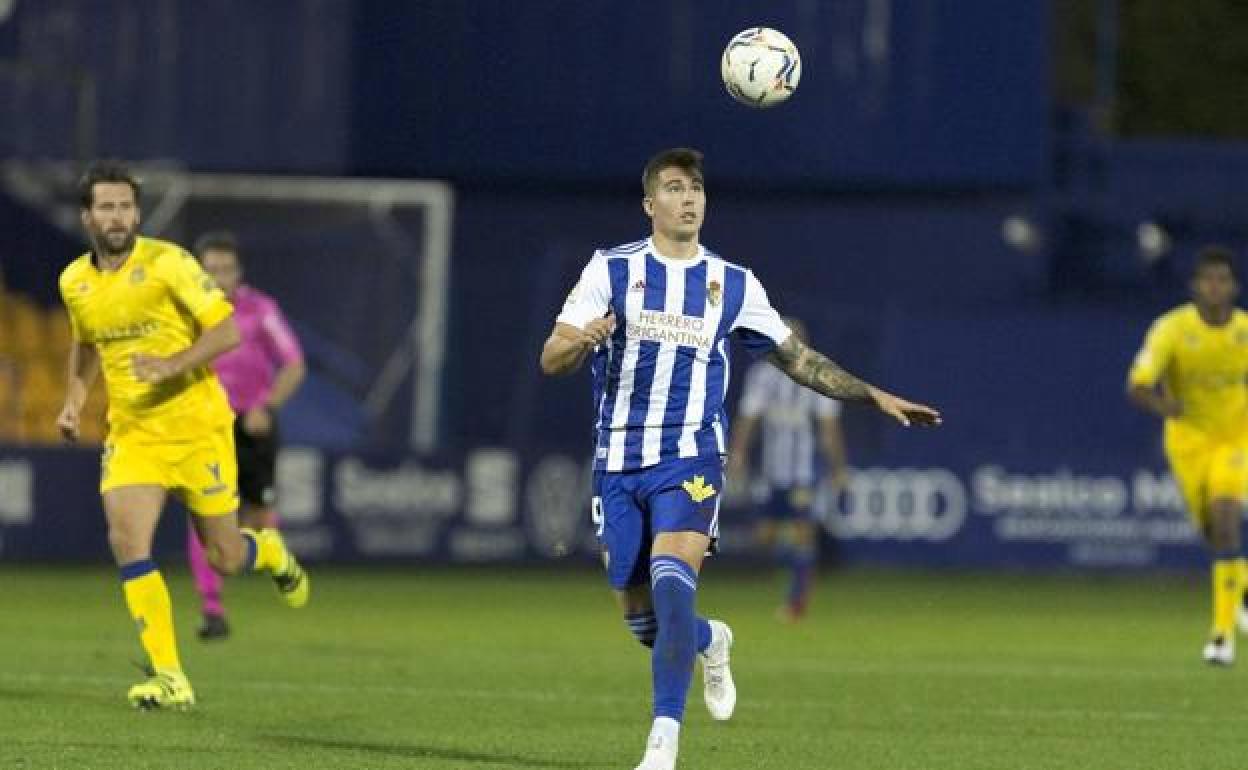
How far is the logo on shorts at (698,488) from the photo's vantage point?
10664mm

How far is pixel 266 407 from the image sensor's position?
1708 cm

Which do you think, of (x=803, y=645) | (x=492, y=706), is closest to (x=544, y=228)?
(x=803, y=645)

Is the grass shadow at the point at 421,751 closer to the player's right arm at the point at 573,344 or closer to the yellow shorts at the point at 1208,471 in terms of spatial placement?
the player's right arm at the point at 573,344

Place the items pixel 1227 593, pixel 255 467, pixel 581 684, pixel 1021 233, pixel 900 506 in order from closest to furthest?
pixel 581 684 → pixel 1227 593 → pixel 255 467 → pixel 900 506 → pixel 1021 233

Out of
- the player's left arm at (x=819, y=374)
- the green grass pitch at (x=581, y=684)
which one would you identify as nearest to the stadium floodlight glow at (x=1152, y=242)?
the green grass pitch at (x=581, y=684)

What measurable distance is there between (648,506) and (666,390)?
1.41 ft

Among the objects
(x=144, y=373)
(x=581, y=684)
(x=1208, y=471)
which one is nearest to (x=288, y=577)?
(x=581, y=684)

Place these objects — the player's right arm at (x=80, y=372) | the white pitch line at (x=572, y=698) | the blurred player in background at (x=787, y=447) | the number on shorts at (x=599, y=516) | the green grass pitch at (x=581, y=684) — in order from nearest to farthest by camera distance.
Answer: the number on shorts at (x=599, y=516) → the green grass pitch at (x=581, y=684) → the player's right arm at (x=80, y=372) → the white pitch line at (x=572, y=698) → the blurred player in background at (x=787, y=447)

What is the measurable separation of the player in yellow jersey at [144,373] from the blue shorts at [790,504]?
920cm

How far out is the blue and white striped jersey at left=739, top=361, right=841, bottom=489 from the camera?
21797 millimetres

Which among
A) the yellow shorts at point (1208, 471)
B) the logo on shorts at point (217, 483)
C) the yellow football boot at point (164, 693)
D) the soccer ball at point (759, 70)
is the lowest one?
the yellow football boot at point (164, 693)

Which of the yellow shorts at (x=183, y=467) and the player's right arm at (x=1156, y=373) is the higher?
the player's right arm at (x=1156, y=373)

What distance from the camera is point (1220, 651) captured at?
54.5ft

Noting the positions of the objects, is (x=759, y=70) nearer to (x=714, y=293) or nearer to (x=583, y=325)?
(x=714, y=293)
